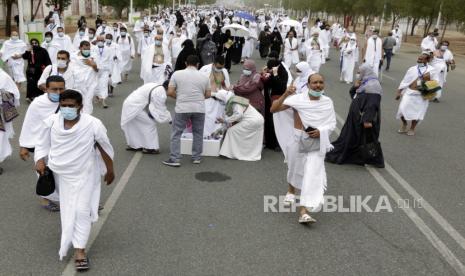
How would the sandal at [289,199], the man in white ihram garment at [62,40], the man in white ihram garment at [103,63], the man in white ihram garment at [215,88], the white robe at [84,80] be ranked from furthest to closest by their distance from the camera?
1. the man in white ihram garment at [62,40]
2. the man in white ihram garment at [103,63]
3. the white robe at [84,80]
4. the man in white ihram garment at [215,88]
5. the sandal at [289,199]

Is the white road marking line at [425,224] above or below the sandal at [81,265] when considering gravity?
below

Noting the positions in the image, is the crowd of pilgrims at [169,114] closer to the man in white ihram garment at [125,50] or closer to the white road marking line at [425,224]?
the white road marking line at [425,224]

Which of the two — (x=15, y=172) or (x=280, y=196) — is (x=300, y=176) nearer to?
(x=280, y=196)

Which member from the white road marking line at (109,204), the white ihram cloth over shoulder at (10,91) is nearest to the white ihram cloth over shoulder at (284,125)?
the white road marking line at (109,204)

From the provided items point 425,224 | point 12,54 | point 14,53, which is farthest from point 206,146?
point 12,54

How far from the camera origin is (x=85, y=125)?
4492 mm

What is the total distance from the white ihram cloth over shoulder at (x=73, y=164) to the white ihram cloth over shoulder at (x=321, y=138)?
2.26 m

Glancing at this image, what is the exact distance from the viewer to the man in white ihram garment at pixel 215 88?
8992mm

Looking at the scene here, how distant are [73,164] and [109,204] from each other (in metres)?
1.81

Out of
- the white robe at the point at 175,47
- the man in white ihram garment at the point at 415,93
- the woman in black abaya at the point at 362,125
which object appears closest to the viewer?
the woman in black abaya at the point at 362,125

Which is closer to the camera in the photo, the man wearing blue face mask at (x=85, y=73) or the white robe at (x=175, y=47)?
the man wearing blue face mask at (x=85, y=73)

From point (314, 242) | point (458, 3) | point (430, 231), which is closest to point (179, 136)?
point (314, 242)

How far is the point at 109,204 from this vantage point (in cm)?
622

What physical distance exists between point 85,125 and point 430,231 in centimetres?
387
